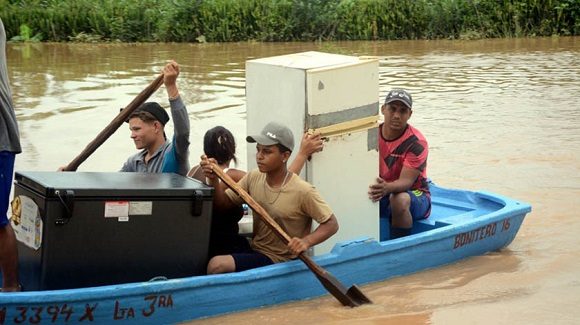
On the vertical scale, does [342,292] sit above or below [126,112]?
below

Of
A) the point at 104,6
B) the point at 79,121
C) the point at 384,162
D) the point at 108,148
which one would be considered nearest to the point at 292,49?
the point at 104,6

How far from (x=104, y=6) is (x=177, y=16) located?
1886 millimetres

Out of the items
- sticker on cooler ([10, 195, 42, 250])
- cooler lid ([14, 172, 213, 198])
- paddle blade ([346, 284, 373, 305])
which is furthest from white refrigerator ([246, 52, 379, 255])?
sticker on cooler ([10, 195, 42, 250])

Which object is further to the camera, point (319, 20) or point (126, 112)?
point (319, 20)

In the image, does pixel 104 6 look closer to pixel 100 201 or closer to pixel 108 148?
pixel 108 148

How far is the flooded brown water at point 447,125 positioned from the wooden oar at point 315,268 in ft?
0.29

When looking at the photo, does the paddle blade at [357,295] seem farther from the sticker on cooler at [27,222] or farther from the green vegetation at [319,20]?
the green vegetation at [319,20]

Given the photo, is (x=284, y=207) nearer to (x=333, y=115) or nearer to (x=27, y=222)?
(x=333, y=115)

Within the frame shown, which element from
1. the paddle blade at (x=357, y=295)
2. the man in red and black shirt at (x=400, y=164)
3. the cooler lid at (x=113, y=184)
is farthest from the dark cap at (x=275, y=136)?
the man in red and black shirt at (x=400, y=164)

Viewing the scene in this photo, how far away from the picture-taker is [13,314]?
556 centimetres

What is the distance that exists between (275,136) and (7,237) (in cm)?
151

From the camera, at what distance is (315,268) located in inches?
248

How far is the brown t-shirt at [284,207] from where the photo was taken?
6.25 m

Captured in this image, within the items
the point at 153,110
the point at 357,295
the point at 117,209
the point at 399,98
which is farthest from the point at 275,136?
the point at 399,98
